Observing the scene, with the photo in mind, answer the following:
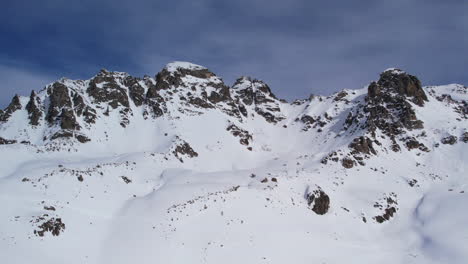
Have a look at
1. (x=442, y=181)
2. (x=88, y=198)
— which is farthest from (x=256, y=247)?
(x=442, y=181)

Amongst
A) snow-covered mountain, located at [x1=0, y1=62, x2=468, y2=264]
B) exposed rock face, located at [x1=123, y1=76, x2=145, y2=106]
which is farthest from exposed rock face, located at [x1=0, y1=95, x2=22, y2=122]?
exposed rock face, located at [x1=123, y1=76, x2=145, y2=106]

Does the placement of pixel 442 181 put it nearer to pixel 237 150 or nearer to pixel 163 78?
pixel 237 150

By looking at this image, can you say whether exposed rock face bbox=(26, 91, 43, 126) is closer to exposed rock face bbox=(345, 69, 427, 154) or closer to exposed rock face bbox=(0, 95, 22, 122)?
exposed rock face bbox=(0, 95, 22, 122)

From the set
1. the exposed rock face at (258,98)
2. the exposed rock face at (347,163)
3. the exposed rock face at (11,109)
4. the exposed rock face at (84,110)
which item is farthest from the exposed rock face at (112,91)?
the exposed rock face at (347,163)

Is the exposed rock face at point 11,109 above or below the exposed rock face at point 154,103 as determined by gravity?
below

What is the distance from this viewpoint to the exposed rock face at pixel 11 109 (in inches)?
2487

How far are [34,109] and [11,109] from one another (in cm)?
542

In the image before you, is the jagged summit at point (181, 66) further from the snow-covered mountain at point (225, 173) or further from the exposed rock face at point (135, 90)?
the exposed rock face at point (135, 90)

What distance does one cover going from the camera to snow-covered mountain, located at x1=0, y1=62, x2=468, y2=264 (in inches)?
1048

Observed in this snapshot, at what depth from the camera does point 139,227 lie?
28.2 m

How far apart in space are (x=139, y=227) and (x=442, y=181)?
44011 mm

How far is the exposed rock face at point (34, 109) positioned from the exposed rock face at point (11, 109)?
6.46ft

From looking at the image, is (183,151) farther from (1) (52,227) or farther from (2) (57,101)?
(1) (52,227)

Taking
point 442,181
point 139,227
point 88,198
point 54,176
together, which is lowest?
point 139,227
